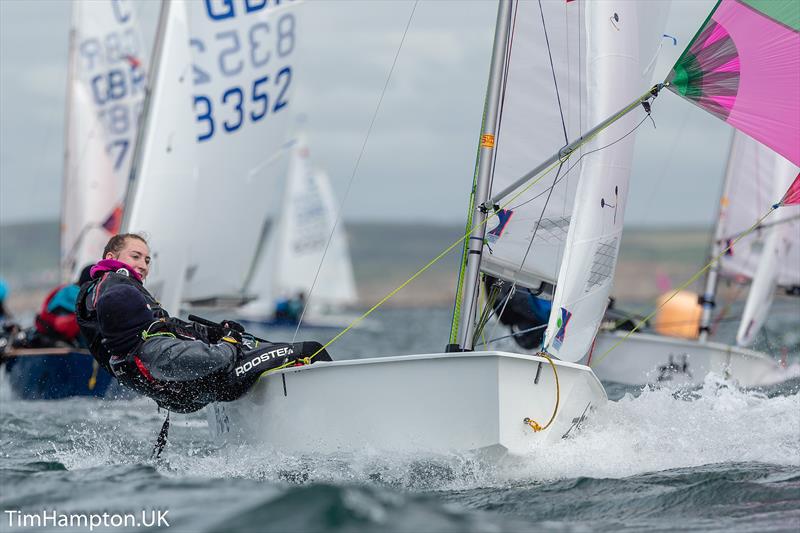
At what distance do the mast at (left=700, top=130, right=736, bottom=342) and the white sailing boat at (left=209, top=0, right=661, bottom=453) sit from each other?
433 centimetres

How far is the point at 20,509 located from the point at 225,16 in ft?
21.0

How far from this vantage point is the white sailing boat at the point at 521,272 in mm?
4523

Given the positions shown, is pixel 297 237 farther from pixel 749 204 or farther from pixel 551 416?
pixel 551 416

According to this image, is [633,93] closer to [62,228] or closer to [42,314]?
[42,314]

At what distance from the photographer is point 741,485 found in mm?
4527

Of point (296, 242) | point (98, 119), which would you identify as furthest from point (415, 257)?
point (98, 119)

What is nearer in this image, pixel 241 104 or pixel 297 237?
pixel 241 104

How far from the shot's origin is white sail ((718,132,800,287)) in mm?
10109

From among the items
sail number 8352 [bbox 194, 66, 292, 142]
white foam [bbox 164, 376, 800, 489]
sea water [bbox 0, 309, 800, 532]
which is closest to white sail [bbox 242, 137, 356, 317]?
sail number 8352 [bbox 194, 66, 292, 142]

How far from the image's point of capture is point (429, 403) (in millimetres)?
4566

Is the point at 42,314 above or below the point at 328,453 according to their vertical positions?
below

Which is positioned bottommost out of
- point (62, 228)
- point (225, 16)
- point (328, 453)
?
point (62, 228)

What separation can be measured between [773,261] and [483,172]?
5435 mm

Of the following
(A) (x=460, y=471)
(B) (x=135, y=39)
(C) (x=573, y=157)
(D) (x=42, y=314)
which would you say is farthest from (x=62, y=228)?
(A) (x=460, y=471)
